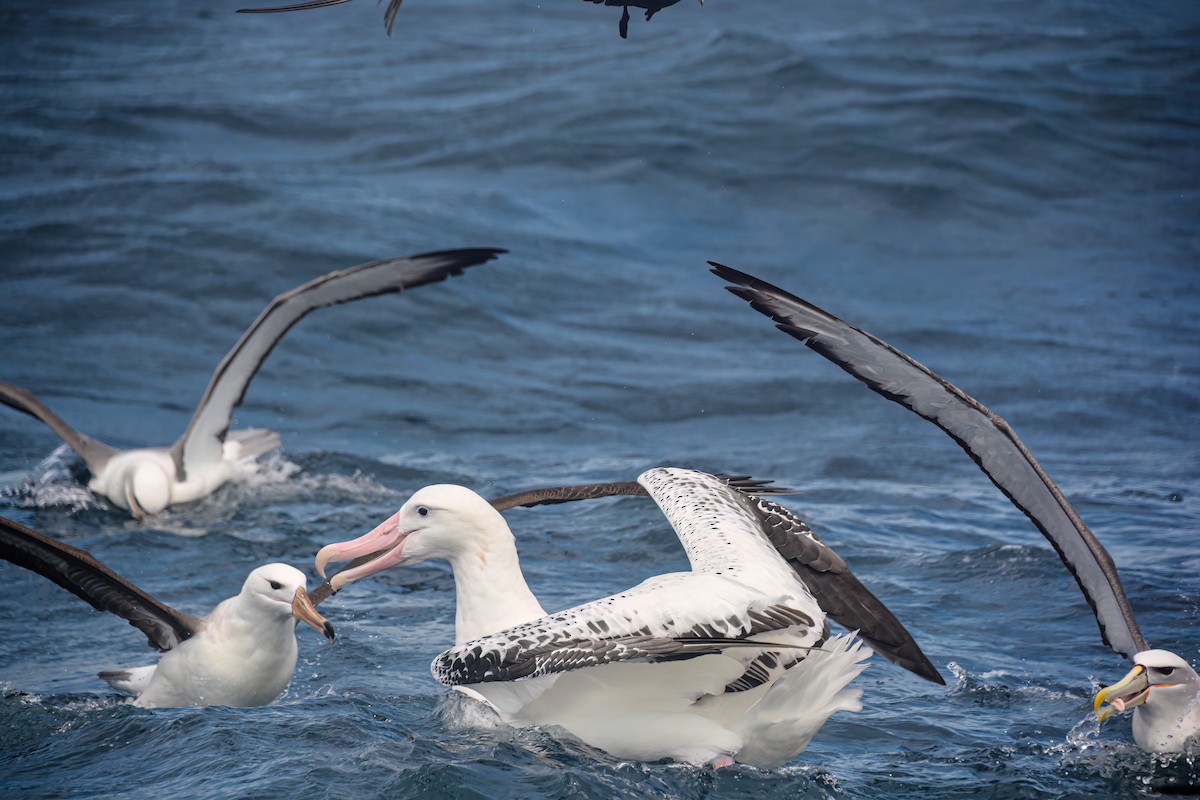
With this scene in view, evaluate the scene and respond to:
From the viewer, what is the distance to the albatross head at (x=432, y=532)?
236 inches

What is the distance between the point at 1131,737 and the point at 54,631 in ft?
18.9

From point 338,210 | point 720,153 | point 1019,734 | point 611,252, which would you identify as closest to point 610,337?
point 611,252

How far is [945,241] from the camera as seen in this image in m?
17.8

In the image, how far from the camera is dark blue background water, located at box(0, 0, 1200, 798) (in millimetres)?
6406

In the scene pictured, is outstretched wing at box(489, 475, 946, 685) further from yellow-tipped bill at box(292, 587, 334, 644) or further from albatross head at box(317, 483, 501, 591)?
yellow-tipped bill at box(292, 587, 334, 644)

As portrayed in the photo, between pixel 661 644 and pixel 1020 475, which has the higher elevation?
pixel 1020 475

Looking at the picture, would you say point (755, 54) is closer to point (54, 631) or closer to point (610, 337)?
point (610, 337)

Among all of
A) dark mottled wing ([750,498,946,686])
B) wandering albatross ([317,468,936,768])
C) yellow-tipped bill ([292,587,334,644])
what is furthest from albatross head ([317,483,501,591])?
dark mottled wing ([750,498,946,686])

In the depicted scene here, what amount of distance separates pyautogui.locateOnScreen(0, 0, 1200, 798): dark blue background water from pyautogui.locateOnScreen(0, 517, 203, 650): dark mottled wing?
1.56 ft

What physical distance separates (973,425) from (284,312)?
512 cm

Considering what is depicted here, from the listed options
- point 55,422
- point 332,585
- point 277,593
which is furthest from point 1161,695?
point 55,422

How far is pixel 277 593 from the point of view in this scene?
638 cm

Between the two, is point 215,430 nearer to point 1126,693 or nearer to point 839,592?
point 839,592

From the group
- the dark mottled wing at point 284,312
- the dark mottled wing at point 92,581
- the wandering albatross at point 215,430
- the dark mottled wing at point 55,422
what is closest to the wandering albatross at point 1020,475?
the dark mottled wing at point 284,312
